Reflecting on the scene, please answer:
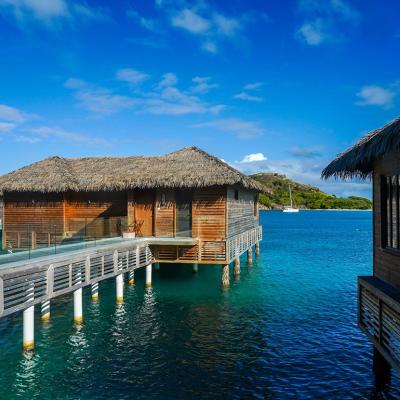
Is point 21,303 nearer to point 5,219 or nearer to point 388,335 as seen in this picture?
point 388,335

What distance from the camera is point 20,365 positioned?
9406 millimetres

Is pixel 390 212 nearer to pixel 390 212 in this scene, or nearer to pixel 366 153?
pixel 390 212

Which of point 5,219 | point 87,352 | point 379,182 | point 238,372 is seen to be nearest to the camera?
point 379,182

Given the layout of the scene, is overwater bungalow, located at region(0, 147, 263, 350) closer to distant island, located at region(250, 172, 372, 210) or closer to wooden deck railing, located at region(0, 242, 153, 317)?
wooden deck railing, located at region(0, 242, 153, 317)

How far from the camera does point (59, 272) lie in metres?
11.4

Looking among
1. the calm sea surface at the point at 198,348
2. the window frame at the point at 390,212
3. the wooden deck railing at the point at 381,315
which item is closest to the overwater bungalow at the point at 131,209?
the calm sea surface at the point at 198,348

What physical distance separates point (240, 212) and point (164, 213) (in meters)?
4.54

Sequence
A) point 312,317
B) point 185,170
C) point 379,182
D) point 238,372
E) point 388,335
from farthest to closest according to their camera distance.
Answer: point 185,170, point 312,317, point 238,372, point 379,182, point 388,335

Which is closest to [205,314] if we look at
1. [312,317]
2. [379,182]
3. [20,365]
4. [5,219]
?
[312,317]

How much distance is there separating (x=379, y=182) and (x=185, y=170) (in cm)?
1099

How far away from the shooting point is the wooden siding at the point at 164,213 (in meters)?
18.6

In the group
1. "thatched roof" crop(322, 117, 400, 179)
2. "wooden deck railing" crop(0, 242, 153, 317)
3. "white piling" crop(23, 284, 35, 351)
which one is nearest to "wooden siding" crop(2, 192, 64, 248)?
"wooden deck railing" crop(0, 242, 153, 317)

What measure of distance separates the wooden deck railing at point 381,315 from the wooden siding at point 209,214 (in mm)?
9642

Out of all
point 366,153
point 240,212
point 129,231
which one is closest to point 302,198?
point 240,212
